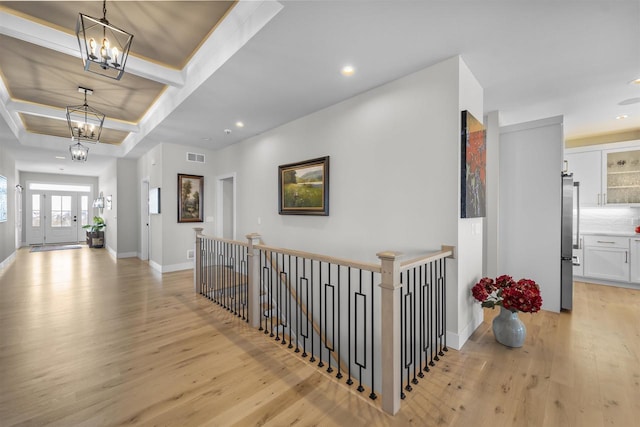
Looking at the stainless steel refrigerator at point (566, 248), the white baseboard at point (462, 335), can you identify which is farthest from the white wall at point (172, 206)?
the stainless steel refrigerator at point (566, 248)

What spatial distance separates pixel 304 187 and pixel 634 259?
5473 millimetres

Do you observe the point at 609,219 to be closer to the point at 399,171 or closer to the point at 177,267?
the point at 399,171

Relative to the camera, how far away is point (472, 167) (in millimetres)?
2785

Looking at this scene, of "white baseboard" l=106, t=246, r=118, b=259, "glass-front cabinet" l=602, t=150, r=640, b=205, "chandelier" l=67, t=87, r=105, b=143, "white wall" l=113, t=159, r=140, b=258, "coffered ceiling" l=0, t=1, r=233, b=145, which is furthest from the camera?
"white baseboard" l=106, t=246, r=118, b=259

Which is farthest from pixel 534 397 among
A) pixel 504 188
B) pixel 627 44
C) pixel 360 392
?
pixel 627 44

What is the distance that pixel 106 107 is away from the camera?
475 cm

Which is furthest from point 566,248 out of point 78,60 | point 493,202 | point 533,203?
point 78,60

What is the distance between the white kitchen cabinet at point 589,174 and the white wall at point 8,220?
12.0 meters

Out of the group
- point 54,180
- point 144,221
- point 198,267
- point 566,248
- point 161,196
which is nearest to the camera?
point 566,248

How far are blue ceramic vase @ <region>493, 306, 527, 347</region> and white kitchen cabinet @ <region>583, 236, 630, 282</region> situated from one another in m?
3.49

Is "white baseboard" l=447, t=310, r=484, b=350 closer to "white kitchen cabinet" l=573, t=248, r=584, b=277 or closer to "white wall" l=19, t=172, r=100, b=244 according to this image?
"white kitchen cabinet" l=573, t=248, r=584, b=277

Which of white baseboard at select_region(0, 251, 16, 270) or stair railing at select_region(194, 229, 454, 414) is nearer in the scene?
stair railing at select_region(194, 229, 454, 414)

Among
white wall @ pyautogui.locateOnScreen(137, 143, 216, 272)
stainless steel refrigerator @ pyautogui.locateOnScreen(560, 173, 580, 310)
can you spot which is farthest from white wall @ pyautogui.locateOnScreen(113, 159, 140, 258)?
stainless steel refrigerator @ pyautogui.locateOnScreen(560, 173, 580, 310)

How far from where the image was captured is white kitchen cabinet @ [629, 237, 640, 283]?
4.40 metres
